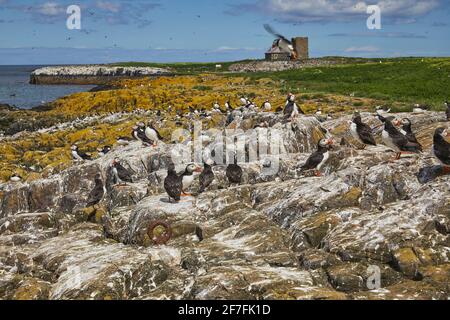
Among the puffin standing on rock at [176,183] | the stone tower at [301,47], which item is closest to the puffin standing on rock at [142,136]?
the puffin standing on rock at [176,183]

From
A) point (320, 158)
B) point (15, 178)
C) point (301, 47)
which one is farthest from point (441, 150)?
point (301, 47)

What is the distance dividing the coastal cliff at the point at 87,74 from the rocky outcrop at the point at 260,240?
13460cm

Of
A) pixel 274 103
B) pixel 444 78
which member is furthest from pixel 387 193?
pixel 444 78

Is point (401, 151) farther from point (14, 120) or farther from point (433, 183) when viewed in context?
point (14, 120)

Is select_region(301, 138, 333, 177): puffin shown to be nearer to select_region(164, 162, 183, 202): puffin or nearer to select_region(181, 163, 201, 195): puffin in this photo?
select_region(181, 163, 201, 195): puffin

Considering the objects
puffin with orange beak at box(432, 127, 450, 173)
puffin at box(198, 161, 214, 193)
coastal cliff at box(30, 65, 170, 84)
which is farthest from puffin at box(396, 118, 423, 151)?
coastal cliff at box(30, 65, 170, 84)

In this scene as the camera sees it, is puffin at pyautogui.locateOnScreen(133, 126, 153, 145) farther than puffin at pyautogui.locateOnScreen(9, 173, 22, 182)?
No

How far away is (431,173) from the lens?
14.7m

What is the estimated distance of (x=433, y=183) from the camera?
13.5 meters

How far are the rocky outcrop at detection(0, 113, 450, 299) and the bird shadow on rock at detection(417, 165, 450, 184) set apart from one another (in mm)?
220

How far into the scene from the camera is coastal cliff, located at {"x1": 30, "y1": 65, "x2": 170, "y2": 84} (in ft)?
506

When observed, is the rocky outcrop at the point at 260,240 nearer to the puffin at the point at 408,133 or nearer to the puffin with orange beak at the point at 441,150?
the puffin at the point at 408,133

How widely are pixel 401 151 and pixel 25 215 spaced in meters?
12.5

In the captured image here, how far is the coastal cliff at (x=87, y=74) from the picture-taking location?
154m
